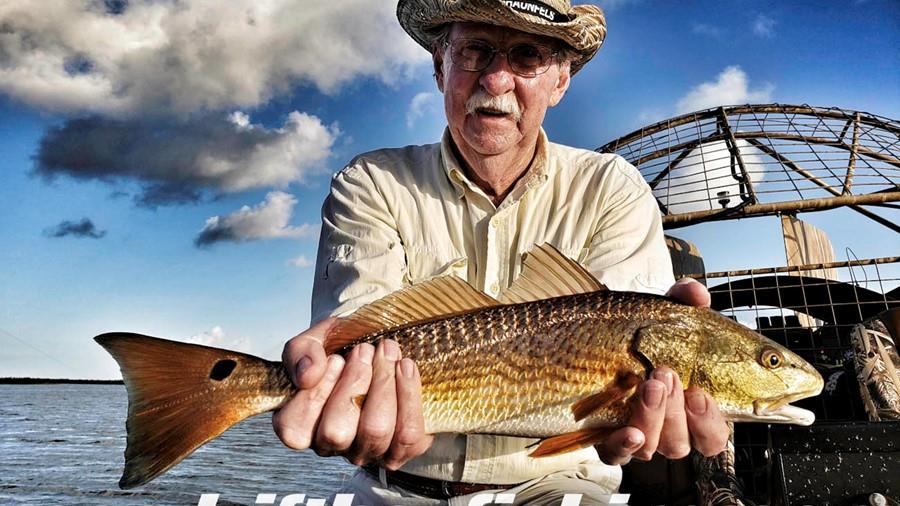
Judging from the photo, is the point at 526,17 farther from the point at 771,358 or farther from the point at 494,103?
the point at 771,358

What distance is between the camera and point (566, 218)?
387 cm

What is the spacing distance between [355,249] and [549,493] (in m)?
1.68

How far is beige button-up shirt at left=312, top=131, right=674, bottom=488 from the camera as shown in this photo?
3570 millimetres

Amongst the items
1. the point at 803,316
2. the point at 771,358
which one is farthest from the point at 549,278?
the point at 803,316

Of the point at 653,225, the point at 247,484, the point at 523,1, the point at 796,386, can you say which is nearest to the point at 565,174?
the point at 653,225

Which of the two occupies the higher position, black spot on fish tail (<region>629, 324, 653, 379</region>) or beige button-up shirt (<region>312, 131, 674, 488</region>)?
beige button-up shirt (<region>312, 131, 674, 488</region>)

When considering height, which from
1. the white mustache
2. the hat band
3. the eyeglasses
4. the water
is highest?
the hat band

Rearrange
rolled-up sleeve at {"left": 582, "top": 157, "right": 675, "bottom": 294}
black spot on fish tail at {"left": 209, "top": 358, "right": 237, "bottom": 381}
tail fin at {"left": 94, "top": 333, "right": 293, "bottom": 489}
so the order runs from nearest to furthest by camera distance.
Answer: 1. tail fin at {"left": 94, "top": 333, "right": 293, "bottom": 489}
2. black spot on fish tail at {"left": 209, "top": 358, "right": 237, "bottom": 381}
3. rolled-up sleeve at {"left": 582, "top": 157, "right": 675, "bottom": 294}

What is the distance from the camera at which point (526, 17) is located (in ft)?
11.9

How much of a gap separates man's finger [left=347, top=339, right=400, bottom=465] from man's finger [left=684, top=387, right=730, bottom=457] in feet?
4.08

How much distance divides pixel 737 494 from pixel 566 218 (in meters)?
2.45

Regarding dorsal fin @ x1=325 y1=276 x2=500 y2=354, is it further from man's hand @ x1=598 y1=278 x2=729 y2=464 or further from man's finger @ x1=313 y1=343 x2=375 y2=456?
man's hand @ x1=598 y1=278 x2=729 y2=464

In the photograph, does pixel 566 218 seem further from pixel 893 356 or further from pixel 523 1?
pixel 893 356

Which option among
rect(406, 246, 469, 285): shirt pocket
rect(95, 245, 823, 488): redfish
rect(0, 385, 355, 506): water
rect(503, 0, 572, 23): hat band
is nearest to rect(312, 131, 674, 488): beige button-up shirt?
rect(406, 246, 469, 285): shirt pocket
